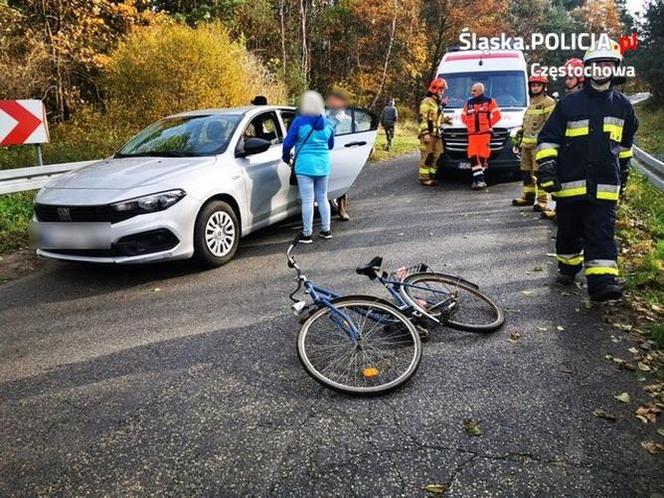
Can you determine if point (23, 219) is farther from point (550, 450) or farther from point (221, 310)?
point (550, 450)

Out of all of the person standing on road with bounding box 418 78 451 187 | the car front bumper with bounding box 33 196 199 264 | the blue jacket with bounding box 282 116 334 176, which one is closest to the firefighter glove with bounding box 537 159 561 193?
the blue jacket with bounding box 282 116 334 176

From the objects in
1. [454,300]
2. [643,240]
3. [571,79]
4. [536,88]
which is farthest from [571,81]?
[454,300]

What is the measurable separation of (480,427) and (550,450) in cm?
37

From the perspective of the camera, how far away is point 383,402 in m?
3.12

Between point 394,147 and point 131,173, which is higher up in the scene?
point 131,173

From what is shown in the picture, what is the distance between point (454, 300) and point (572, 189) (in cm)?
151

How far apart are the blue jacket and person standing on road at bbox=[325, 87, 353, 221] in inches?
28.8

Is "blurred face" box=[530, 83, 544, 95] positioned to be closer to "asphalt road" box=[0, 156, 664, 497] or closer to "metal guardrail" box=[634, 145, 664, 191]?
"metal guardrail" box=[634, 145, 664, 191]

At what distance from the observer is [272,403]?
10.3 feet

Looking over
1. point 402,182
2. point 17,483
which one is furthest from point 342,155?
point 17,483

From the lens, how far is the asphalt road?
252 centimetres

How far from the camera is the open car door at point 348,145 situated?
280 inches

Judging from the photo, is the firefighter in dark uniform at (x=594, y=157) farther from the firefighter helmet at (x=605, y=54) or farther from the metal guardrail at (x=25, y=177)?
the metal guardrail at (x=25, y=177)

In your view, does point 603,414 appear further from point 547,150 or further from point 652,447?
point 547,150
